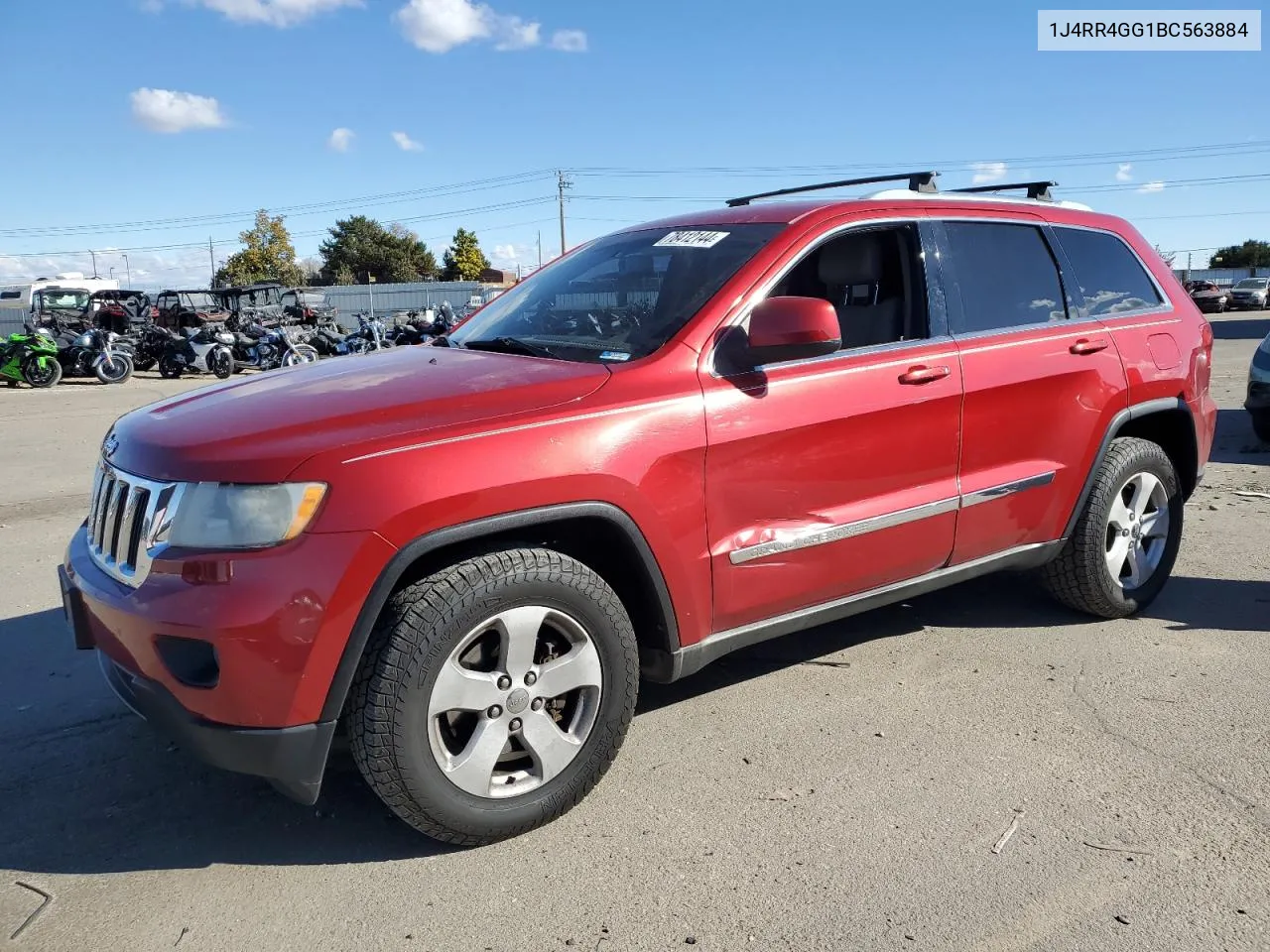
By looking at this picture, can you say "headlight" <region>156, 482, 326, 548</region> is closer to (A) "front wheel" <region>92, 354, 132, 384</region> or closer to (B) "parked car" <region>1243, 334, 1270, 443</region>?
(B) "parked car" <region>1243, 334, 1270, 443</region>

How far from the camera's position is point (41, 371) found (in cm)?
1748

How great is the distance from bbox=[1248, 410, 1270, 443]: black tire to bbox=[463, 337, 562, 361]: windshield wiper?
26.6ft

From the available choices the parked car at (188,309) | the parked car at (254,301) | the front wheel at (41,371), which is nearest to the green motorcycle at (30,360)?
the front wheel at (41,371)

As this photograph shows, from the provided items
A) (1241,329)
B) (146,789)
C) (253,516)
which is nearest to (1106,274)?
(253,516)

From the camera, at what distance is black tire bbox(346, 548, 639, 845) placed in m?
2.51

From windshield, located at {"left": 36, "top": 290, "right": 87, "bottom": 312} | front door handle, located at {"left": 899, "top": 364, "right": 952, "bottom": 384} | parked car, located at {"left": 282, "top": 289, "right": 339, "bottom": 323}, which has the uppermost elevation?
windshield, located at {"left": 36, "top": 290, "right": 87, "bottom": 312}

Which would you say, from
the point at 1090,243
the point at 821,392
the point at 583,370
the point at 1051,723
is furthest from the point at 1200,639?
the point at 583,370

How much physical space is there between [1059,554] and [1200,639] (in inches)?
28.0

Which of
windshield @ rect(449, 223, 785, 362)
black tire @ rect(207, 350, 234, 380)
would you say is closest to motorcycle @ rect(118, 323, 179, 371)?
black tire @ rect(207, 350, 234, 380)

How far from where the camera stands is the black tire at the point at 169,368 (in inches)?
768

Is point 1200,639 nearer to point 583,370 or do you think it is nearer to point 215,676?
point 583,370

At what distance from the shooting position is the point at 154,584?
8.11 feet

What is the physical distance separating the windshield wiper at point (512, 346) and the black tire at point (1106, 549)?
2.41 metres

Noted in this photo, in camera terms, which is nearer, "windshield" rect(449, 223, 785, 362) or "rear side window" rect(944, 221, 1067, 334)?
"windshield" rect(449, 223, 785, 362)
